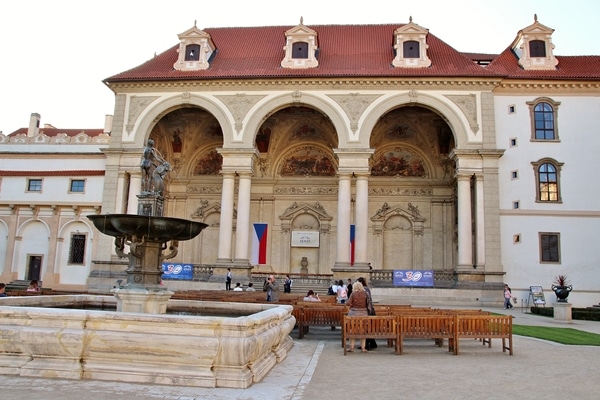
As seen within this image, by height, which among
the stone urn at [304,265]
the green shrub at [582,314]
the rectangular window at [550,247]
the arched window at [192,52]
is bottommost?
the green shrub at [582,314]

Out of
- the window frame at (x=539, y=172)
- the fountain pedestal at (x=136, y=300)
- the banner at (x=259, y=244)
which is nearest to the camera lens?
the fountain pedestal at (x=136, y=300)

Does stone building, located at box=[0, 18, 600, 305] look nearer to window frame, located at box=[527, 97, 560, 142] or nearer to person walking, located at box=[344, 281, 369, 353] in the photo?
window frame, located at box=[527, 97, 560, 142]

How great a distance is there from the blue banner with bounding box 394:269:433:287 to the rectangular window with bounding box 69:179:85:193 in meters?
20.6

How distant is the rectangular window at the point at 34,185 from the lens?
34375mm

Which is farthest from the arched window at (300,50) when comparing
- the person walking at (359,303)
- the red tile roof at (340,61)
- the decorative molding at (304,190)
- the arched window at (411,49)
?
the person walking at (359,303)

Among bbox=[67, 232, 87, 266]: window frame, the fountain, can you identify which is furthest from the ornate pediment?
the fountain

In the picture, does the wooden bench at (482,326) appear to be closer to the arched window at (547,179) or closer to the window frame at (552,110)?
the arched window at (547,179)

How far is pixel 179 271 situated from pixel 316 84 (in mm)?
14101

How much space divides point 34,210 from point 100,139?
622 centimetres

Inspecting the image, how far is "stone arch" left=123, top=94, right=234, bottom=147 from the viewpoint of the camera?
107 ft

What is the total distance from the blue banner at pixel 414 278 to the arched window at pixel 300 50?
15.0 m

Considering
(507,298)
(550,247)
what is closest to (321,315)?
(507,298)

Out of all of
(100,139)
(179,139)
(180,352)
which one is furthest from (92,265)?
(180,352)

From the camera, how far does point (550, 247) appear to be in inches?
1194
